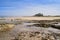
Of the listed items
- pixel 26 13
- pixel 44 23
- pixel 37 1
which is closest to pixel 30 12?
pixel 26 13

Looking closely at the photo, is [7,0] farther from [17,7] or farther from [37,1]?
[37,1]

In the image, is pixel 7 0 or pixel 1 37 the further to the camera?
pixel 7 0

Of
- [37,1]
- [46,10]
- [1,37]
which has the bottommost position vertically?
[1,37]

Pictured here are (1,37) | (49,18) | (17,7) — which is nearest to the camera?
(1,37)

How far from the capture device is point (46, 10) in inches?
125

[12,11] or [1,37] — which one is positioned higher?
[12,11]

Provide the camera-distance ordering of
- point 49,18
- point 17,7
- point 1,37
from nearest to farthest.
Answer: point 1,37 < point 17,7 < point 49,18

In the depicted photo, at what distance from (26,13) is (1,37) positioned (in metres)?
0.82

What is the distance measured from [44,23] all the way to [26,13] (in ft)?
1.95

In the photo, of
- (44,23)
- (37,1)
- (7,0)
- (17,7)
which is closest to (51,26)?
(44,23)

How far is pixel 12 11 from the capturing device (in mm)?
3262

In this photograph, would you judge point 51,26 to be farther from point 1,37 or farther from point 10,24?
point 1,37

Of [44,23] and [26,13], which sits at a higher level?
[26,13]

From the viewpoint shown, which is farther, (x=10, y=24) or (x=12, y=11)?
(x=10, y=24)
